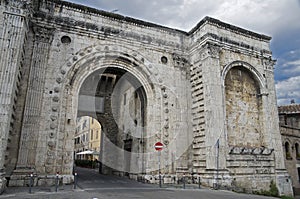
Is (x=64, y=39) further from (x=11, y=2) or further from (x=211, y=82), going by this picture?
(x=211, y=82)

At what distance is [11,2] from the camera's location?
945 centimetres

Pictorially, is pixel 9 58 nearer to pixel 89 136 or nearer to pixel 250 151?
pixel 250 151

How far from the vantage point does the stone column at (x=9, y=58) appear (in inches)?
327

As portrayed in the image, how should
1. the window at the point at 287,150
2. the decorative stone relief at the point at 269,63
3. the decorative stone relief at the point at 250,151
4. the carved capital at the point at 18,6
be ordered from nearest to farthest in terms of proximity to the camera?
the carved capital at the point at 18,6, the decorative stone relief at the point at 250,151, the decorative stone relief at the point at 269,63, the window at the point at 287,150

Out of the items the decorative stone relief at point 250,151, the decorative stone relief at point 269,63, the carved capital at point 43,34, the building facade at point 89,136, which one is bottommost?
the decorative stone relief at point 250,151

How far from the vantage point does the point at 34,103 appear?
1022cm

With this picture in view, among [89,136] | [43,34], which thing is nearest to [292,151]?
[43,34]

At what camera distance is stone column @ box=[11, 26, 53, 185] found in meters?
9.59

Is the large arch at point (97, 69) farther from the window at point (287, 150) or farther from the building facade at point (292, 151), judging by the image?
the window at point (287, 150)

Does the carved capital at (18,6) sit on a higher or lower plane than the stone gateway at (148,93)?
higher

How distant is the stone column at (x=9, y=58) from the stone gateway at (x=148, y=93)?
3cm

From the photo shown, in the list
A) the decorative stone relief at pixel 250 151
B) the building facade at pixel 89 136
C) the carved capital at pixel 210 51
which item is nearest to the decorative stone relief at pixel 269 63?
the carved capital at pixel 210 51

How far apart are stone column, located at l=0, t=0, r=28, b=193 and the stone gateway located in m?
0.03

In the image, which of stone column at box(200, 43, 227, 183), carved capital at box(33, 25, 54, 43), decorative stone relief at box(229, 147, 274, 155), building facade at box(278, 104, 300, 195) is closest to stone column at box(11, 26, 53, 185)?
carved capital at box(33, 25, 54, 43)
